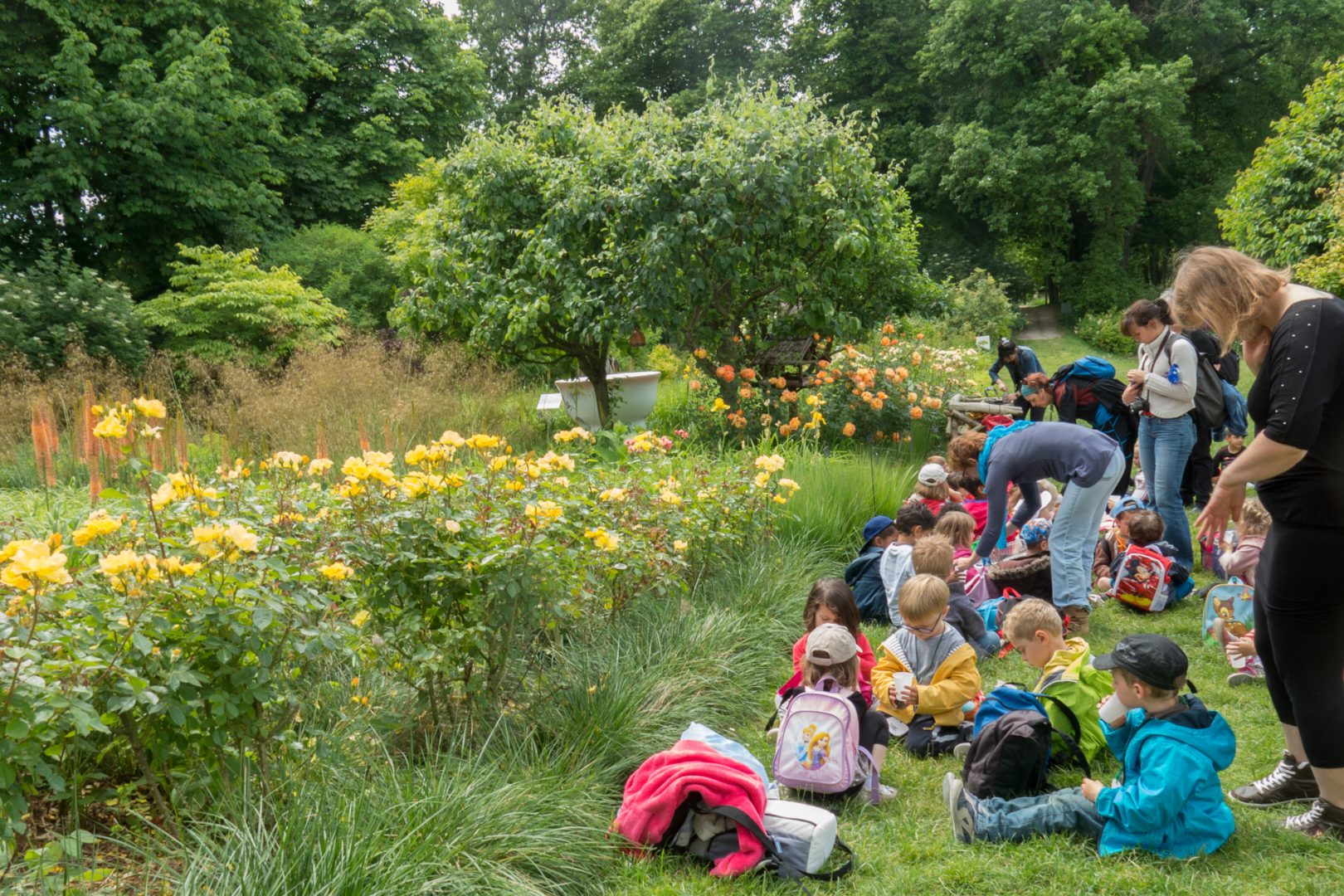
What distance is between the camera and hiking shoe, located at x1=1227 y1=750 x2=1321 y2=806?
340 cm

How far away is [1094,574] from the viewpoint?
A: 6.40 m

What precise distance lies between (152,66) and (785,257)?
15694 millimetres

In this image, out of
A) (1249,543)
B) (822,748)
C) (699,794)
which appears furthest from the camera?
(1249,543)

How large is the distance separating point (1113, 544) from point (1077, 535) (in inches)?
48.8

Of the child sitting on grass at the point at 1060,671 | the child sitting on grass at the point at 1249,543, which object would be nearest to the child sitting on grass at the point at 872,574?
the child sitting on grass at the point at 1060,671

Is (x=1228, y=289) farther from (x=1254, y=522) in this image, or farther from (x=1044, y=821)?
(x=1254, y=522)

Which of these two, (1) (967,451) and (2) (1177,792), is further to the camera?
(1) (967,451)

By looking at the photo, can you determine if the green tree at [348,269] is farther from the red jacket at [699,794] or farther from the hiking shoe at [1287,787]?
the hiking shoe at [1287,787]

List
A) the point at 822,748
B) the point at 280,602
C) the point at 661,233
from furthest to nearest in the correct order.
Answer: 1. the point at 661,233
2. the point at 822,748
3. the point at 280,602

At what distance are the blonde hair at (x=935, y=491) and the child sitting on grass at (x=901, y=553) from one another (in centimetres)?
68

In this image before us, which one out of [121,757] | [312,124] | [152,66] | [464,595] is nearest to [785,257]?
[464,595]

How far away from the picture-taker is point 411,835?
2.68 meters

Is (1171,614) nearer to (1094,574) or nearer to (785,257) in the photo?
(1094,574)

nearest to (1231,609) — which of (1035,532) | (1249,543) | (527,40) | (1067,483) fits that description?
(1249,543)
